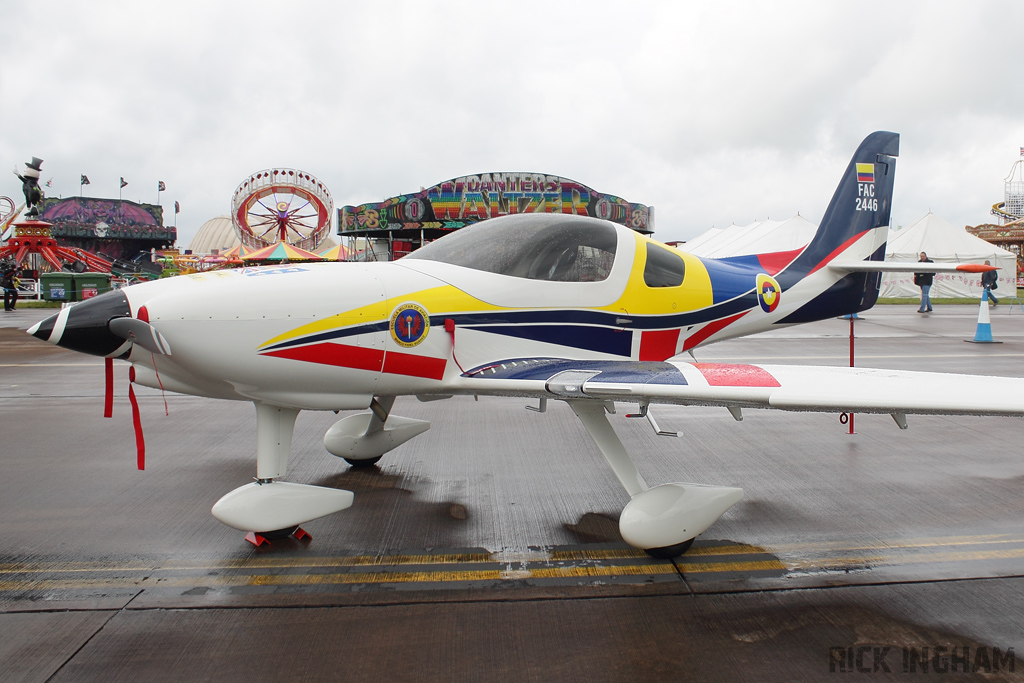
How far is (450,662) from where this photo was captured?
9.25ft

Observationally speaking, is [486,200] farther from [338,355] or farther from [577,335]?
[338,355]

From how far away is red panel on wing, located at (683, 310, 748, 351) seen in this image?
17.8ft

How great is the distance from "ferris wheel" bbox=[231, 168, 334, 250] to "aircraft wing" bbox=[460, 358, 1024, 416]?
44.4 metres

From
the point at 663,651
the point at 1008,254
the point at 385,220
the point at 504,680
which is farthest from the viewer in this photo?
the point at 385,220

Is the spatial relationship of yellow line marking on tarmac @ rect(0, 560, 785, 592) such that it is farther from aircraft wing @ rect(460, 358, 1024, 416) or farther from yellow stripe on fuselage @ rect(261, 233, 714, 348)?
yellow stripe on fuselage @ rect(261, 233, 714, 348)

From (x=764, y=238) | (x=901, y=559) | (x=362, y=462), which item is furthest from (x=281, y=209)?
(x=901, y=559)

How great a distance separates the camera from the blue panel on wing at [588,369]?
12.1 ft

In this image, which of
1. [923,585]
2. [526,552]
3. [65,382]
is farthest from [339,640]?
[65,382]

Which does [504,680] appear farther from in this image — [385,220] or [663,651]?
[385,220]

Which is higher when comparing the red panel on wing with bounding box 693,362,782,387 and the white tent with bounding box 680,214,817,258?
the white tent with bounding box 680,214,817,258

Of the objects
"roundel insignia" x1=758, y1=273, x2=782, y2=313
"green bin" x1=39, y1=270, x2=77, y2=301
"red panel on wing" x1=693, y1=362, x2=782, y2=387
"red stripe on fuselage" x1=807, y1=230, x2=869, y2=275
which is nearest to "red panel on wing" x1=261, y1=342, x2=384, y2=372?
"red panel on wing" x1=693, y1=362, x2=782, y2=387

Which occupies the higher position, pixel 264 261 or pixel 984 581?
pixel 264 261

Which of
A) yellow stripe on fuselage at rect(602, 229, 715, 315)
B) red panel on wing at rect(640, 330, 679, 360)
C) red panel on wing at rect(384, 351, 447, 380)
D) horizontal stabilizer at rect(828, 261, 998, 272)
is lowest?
red panel on wing at rect(384, 351, 447, 380)

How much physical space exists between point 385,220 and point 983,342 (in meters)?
36.2
